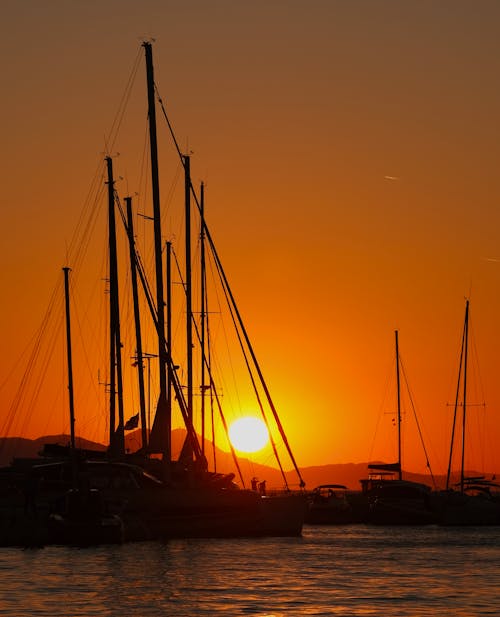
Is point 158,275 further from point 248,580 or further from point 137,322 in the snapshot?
point 248,580

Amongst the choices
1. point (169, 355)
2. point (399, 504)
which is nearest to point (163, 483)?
point (169, 355)

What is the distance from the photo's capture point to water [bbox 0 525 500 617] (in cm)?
3544

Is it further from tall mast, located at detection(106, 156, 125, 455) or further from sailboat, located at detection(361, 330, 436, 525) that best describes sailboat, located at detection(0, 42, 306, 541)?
sailboat, located at detection(361, 330, 436, 525)

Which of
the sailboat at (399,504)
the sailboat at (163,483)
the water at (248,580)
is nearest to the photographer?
the water at (248,580)

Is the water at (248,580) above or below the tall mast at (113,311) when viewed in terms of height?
below

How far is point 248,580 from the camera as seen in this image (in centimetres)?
4284

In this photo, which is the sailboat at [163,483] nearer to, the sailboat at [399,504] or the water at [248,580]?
the water at [248,580]

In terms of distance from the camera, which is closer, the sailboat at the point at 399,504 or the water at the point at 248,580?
the water at the point at 248,580

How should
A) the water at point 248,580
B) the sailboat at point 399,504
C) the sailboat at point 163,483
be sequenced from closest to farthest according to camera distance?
the water at point 248,580
the sailboat at point 163,483
the sailboat at point 399,504

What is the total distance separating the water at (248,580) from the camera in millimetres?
35438

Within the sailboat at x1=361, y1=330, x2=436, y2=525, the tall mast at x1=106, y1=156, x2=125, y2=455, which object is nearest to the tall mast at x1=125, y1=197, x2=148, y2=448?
the tall mast at x1=106, y1=156, x2=125, y2=455

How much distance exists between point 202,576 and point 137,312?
24.1 metres

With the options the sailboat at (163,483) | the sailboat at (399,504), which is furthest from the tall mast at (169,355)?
the sailboat at (399,504)

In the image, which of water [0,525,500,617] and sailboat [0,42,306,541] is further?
sailboat [0,42,306,541]
